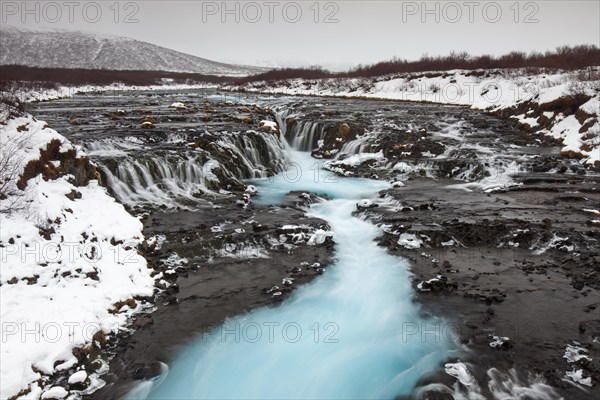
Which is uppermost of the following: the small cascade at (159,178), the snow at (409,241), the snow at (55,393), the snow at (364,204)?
the small cascade at (159,178)

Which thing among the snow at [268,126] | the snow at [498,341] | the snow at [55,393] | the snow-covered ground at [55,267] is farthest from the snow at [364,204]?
the snow at [268,126]

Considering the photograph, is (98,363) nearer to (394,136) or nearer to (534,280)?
(534,280)

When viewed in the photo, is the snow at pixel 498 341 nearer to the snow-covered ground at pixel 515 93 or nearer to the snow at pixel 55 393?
the snow at pixel 55 393

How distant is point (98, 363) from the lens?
544cm

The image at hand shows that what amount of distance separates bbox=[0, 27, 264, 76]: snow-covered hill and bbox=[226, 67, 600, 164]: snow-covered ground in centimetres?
11505

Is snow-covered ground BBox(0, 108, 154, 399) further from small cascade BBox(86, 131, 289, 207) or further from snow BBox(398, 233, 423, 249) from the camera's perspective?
snow BBox(398, 233, 423, 249)

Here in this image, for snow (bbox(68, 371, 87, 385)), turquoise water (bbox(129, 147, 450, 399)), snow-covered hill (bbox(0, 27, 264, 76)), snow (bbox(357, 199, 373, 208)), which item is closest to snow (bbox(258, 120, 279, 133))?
snow (bbox(357, 199, 373, 208))

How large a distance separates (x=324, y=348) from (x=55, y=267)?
14.5ft

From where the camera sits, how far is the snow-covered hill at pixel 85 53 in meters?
→ 153

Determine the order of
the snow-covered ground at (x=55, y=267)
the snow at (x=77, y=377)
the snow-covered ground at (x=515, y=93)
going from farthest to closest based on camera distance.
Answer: the snow-covered ground at (x=515, y=93)
the snow-covered ground at (x=55, y=267)
the snow at (x=77, y=377)

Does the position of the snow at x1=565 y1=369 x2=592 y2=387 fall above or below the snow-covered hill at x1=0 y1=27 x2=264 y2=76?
below

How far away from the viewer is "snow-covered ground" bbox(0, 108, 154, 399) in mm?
5152

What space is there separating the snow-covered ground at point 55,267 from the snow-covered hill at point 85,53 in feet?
499

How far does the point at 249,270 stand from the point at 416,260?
11.2ft
